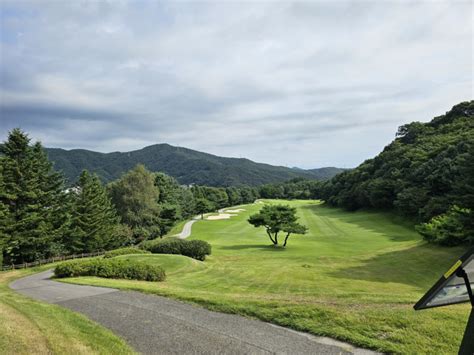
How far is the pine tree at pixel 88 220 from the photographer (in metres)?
38.3

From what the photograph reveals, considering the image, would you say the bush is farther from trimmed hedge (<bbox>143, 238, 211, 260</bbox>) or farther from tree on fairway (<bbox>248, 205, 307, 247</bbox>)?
trimmed hedge (<bbox>143, 238, 211, 260</bbox>)

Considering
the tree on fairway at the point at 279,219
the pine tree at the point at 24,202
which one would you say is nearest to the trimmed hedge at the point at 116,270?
the pine tree at the point at 24,202

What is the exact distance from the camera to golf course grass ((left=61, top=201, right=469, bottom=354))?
277 inches

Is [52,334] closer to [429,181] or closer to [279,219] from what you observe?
[279,219]

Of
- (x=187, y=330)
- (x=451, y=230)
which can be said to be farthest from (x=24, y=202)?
(x=451, y=230)

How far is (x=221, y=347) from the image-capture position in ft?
22.4

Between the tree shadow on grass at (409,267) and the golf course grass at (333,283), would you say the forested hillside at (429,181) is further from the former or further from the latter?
the golf course grass at (333,283)

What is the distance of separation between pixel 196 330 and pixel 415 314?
5.30m

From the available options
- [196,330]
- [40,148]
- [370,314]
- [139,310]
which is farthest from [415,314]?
[40,148]

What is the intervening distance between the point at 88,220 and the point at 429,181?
4948cm

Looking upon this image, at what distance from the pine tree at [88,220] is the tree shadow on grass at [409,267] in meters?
30.3

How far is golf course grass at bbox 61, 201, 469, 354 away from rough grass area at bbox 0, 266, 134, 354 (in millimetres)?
3131

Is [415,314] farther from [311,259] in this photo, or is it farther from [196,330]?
[311,259]

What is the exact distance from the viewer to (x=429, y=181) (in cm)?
4966
